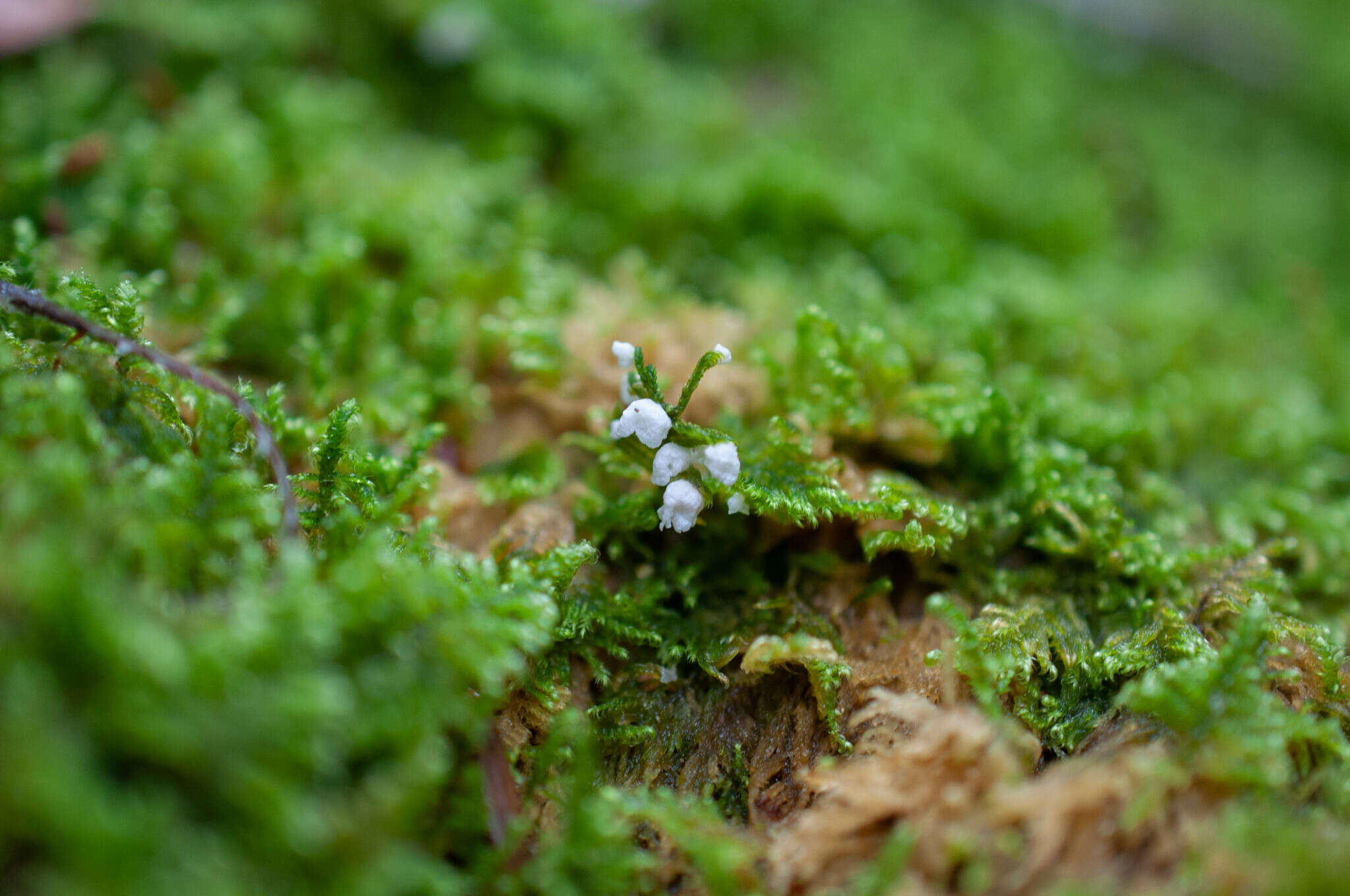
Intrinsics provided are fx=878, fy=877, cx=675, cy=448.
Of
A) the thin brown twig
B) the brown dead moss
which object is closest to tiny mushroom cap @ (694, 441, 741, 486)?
the brown dead moss

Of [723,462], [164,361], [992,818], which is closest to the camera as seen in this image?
[992,818]

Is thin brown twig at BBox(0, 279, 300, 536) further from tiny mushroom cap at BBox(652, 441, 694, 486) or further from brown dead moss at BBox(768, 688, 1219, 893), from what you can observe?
brown dead moss at BBox(768, 688, 1219, 893)

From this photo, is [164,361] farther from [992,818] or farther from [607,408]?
[992,818]

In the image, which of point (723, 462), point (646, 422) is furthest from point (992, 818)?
point (646, 422)

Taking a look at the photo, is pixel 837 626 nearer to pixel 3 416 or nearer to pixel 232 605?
pixel 232 605

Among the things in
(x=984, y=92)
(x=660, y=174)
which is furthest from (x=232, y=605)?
(x=984, y=92)

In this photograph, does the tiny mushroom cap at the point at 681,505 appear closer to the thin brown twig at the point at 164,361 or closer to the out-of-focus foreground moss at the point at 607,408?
the out-of-focus foreground moss at the point at 607,408

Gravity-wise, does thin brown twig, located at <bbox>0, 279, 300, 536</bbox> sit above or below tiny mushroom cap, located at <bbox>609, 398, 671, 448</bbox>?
below
